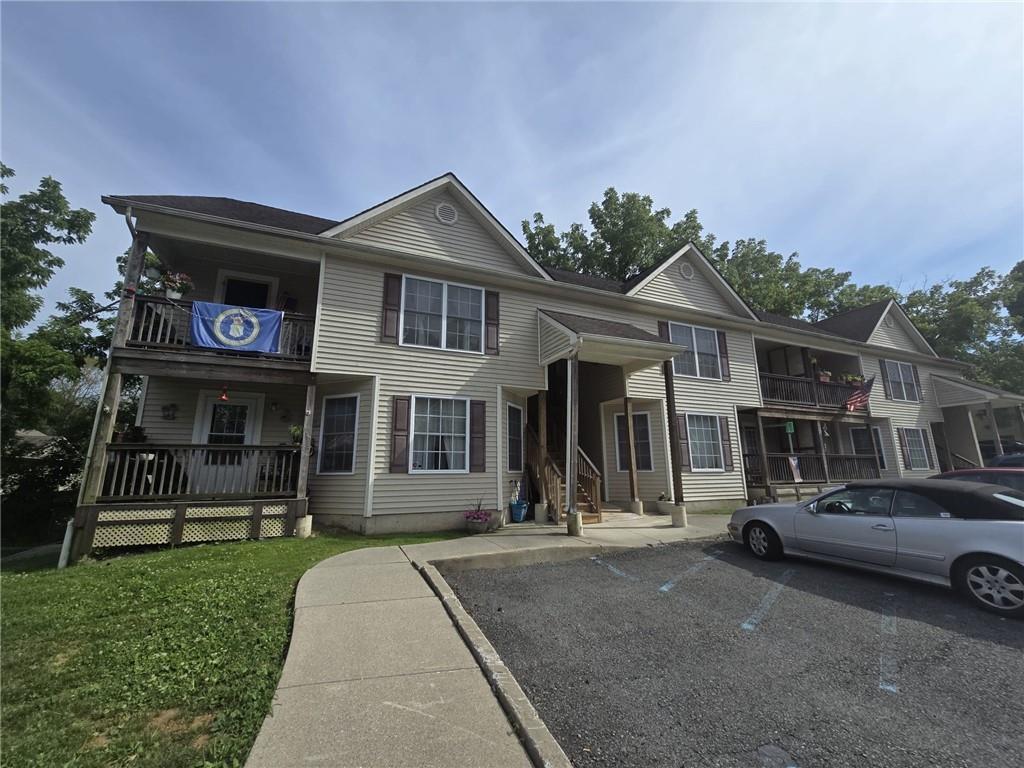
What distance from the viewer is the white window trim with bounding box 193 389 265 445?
1016 centimetres

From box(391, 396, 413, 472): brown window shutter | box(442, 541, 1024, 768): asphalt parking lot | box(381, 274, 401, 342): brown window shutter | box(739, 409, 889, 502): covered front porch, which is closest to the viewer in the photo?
box(442, 541, 1024, 768): asphalt parking lot

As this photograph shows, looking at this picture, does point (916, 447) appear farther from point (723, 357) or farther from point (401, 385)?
point (401, 385)

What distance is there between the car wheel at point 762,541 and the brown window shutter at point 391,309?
27.6 ft

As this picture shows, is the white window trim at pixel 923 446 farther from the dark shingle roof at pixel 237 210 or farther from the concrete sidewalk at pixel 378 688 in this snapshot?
the dark shingle roof at pixel 237 210

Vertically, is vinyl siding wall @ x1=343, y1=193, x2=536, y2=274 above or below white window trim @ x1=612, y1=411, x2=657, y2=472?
above

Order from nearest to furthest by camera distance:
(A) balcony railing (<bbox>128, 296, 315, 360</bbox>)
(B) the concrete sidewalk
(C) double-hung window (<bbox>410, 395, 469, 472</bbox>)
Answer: (B) the concrete sidewalk, (A) balcony railing (<bbox>128, 296, 315, 360</bbox>), (C) double-hung window (<bbox>410, 395, 469, 472</bbox>)

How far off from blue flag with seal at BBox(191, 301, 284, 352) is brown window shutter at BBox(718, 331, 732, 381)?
45.3 ft

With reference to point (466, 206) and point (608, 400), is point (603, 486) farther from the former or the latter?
point (466, 206)

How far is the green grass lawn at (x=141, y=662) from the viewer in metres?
2.60

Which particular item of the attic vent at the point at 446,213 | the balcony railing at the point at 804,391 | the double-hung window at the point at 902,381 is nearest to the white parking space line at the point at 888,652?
the attic vent at the point at 446,213

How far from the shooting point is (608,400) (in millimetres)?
13797

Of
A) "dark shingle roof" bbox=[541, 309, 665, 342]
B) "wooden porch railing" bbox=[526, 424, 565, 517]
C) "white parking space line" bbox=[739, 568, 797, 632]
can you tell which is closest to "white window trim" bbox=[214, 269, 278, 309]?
"dark shingle roof" bbox=[541, 309, 665, 342]

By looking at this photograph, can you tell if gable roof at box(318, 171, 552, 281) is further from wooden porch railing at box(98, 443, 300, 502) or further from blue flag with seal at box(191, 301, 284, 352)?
wooden porch railing at box(98, 443, 300, 502)

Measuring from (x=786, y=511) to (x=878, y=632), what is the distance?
9.60 feet
